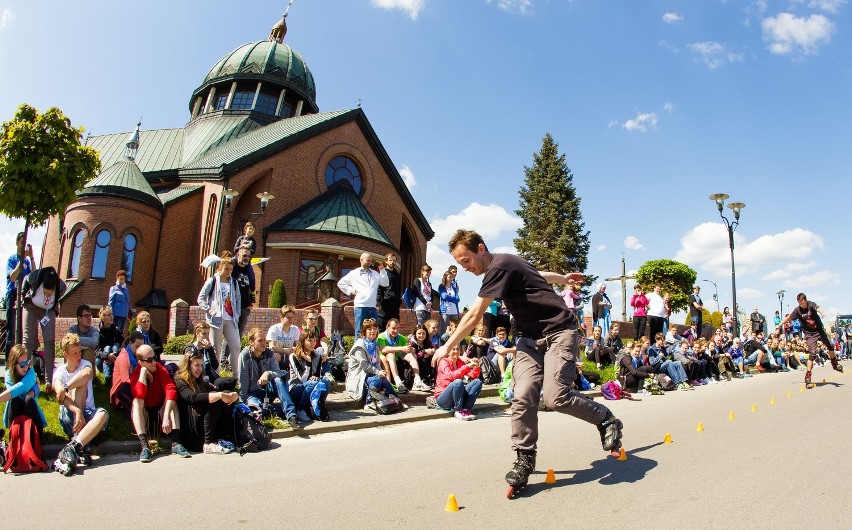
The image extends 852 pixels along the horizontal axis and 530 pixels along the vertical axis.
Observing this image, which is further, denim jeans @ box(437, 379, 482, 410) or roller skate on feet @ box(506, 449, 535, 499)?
denim jeans @ box(437, 379, 482, 410)

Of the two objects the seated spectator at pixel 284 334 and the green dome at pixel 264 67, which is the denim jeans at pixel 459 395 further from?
the green dome at pixel 264 67

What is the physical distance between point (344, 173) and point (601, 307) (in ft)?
51.6

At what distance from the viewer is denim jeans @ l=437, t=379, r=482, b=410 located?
8125 millimetres

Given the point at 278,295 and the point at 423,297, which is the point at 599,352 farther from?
the point at 278,295

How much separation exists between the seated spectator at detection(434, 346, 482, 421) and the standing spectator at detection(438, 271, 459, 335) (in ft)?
9.84

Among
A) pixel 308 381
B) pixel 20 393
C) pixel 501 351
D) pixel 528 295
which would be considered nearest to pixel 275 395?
pixel 308 381

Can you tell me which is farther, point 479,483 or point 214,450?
point 214,450

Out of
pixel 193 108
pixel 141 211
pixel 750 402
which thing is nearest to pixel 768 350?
pixel 750 402

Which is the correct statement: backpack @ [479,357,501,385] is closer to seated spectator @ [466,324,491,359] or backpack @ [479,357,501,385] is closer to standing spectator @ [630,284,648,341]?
seated spectator @ [466,324,491,359]

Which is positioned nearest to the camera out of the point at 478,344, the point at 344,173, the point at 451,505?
the point at 451,505

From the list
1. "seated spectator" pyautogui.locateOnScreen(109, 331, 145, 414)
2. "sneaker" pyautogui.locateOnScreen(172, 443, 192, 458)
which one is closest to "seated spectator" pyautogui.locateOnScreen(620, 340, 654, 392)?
"sneaker" pyautogui.locateOnScreen(172, 443, 192, 458)

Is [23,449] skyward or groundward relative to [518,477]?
groundward

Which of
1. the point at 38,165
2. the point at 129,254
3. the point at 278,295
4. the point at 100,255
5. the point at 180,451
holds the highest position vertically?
the point at 129,254

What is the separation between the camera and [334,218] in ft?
78.4
